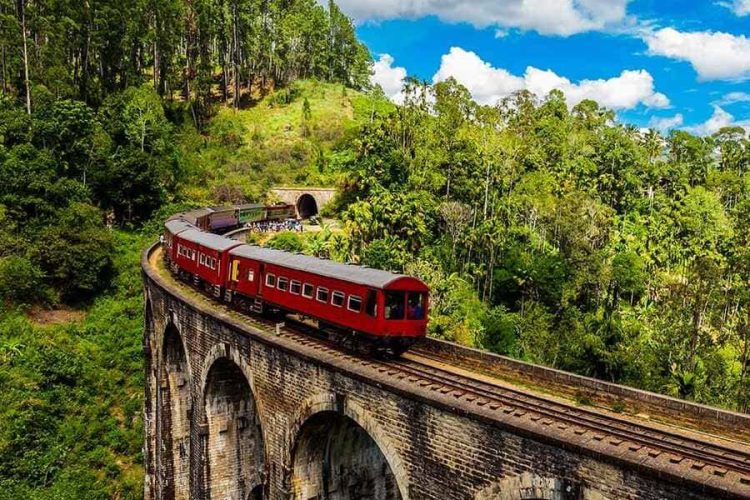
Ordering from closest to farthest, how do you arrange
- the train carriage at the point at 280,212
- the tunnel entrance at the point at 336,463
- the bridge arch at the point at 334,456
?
the bridge arch at the point at 334,456
the tunnel entrance at the point at 336,463
the train carriage at the point at 280,212

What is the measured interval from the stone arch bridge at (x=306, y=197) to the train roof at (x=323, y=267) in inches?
1398

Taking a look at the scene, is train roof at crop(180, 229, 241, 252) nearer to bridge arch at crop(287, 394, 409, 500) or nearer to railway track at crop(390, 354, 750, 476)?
bridge arch at crop(287, 394, 409, 500)

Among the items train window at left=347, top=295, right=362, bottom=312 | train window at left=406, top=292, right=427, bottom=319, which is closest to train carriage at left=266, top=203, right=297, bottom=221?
train window at left=347, top=295, right=362, bottom=312

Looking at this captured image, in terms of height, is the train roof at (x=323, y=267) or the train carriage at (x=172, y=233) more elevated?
the train roof at (x=323, y=267)

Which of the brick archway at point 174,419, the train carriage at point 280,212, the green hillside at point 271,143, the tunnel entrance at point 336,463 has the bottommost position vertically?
the brick archway at point 174,419

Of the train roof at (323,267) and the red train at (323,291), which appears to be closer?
the red train at (323,291)

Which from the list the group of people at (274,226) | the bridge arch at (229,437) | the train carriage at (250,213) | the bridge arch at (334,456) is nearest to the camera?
the bridge arch at (334,456)

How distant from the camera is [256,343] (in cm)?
1831

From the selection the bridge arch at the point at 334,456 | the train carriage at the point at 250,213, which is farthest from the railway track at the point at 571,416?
the train carriage at the point at 250,213

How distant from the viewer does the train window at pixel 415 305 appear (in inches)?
669

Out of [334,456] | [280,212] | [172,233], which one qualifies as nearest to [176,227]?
[172,233]

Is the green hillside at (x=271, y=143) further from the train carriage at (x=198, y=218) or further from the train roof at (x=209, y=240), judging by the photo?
the train roof at (x=209, y=240)

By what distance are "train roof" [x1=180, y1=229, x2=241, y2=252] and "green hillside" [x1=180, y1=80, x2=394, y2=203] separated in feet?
86.4

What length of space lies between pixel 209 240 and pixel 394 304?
1325cm
